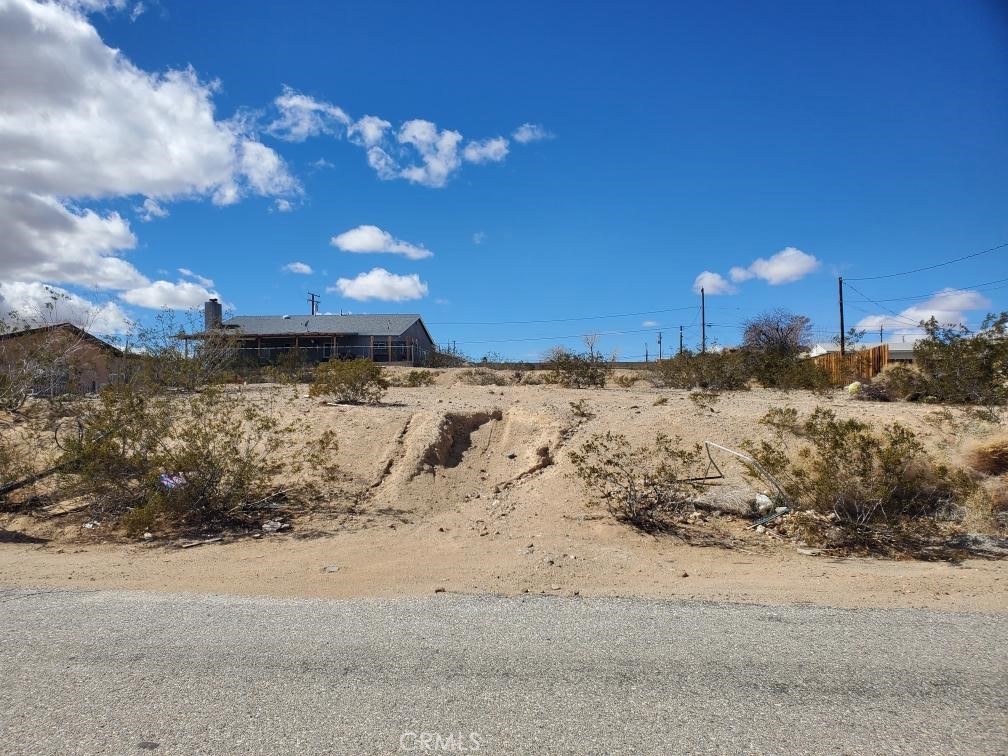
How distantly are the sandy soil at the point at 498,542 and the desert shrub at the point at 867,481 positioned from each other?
72 cm

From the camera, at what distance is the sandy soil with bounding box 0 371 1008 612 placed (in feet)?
23.5

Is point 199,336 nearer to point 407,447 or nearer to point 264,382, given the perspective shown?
point 264,382

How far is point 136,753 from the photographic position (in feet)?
11.3

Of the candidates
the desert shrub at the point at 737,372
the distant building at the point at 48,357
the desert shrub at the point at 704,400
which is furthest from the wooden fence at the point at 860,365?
the distant building at the point at 48,357

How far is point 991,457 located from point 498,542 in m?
7.02

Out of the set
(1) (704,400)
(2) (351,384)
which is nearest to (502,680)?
(1) (704,400)

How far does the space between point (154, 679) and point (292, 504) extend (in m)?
6.79

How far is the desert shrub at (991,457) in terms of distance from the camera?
32.5 feet

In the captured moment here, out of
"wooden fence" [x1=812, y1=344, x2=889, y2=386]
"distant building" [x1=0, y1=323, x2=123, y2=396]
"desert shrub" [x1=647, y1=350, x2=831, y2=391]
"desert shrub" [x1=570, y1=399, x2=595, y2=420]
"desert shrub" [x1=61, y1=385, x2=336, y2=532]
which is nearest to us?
"desert shrub" [x1=61, y1=385, x2=336, y2=532]

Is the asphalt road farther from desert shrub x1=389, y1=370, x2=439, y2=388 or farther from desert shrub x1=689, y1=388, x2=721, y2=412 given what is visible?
desert shrub x1=389, y1=370, x2=439, y2=388

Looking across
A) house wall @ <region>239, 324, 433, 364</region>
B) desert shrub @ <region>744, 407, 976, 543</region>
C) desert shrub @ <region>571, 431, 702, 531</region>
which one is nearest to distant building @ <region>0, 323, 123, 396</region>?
desert shrub @ <region>571, 431, 702, 531</region>

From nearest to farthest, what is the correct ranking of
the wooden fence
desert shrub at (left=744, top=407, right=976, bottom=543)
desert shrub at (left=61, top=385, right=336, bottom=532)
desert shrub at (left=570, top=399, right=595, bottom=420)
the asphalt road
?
the asphalt road → desert shrub at (left=744, top=407, right=976, bottom=543) → desert shrub at (left=61, top=385, right=336, bottom=532) → desert shrub at (left=570, top=399, right=595, bottom=420) → the wooden fence

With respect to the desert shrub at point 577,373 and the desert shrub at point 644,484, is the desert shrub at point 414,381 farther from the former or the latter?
the desert shrub at point 644,484

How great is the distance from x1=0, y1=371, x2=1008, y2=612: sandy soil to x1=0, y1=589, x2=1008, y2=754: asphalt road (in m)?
1.22
